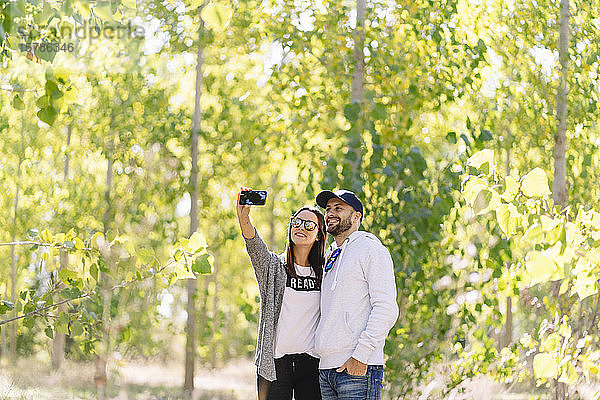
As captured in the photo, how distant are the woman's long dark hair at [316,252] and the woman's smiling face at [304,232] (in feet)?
0.05

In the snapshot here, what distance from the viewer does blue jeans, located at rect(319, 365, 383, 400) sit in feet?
6.43

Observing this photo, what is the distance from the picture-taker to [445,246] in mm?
3742

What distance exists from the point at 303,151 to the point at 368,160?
1.56 ft

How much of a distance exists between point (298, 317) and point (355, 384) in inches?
11.5

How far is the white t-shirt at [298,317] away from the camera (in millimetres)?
2148

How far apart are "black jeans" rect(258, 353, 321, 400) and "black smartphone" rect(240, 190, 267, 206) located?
0.48m

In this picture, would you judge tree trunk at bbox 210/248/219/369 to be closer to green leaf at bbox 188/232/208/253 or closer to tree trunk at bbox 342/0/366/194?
tree trunk at bbox 342/0/366/194

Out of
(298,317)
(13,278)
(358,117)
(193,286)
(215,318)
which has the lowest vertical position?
(215,318)

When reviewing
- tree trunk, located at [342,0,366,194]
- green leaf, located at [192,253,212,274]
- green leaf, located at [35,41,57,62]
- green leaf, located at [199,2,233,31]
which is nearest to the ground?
tree trunk, located at [342,0,366,194]

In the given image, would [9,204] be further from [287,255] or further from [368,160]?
[287,255]

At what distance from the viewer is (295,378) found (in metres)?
2.18

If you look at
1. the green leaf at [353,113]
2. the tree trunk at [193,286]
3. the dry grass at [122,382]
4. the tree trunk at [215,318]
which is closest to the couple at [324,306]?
the green leaf at [353,113]

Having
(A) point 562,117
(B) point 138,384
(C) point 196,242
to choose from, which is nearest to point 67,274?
(C) point 196,242

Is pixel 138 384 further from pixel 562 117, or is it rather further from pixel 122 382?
pixel 562 117
